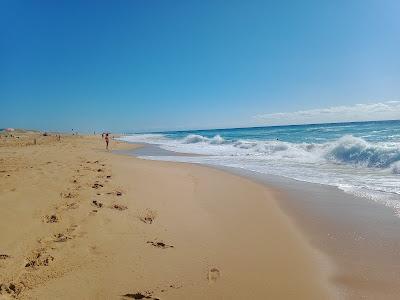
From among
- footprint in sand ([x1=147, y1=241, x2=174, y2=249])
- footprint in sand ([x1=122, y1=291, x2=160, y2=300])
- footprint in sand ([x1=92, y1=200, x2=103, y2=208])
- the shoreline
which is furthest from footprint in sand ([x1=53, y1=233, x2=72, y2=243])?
the shoreline

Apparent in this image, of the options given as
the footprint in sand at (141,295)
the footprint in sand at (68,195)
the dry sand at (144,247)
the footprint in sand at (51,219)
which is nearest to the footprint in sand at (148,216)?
the dry sand at (144,247)

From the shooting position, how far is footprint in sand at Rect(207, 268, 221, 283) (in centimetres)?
377

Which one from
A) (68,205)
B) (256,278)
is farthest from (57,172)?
(256,278)

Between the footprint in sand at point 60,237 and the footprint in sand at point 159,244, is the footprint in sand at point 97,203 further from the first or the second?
the footprint in sand at point 159,244

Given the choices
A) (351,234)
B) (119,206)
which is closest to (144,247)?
(119,206)

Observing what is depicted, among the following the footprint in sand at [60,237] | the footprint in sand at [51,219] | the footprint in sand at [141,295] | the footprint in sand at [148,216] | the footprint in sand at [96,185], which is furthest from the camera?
the footprint in sand at [96,185]

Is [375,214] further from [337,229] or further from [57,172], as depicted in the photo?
[57,172]

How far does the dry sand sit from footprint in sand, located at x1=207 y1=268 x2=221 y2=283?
0.02 meters

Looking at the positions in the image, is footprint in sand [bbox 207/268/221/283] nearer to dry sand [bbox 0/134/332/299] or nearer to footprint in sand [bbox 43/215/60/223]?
dry sand [bbox 0/134/332/299]

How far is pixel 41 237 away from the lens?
457cm

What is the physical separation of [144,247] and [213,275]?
1.20 m

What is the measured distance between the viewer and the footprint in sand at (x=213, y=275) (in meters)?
3.77

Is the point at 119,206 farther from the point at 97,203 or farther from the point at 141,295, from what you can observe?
the point at 141,295

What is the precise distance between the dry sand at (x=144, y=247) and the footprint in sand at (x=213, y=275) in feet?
0.08
